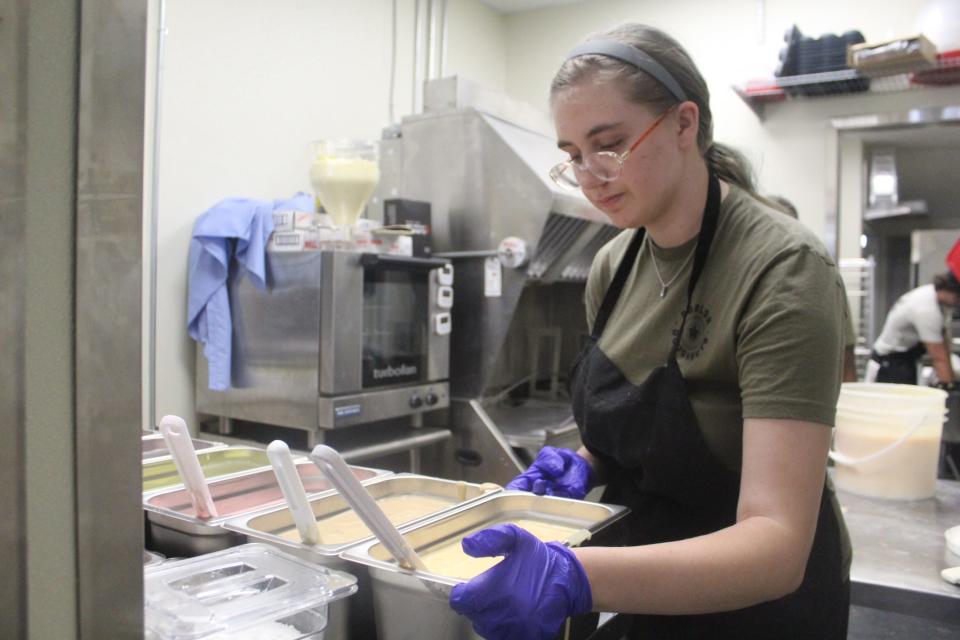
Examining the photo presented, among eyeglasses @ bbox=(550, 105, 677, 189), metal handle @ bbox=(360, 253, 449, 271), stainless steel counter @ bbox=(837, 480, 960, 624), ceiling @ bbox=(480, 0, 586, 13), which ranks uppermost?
ceiling @ bbox=(480, 0, 586, 13)

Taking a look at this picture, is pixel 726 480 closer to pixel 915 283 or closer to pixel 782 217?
pixel 782 217

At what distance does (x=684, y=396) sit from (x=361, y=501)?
0.59m

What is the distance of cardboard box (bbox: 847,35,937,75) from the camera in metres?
3.34

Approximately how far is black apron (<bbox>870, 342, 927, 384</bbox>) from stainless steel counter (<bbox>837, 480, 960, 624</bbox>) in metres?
2.78

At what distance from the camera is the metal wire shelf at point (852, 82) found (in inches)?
141

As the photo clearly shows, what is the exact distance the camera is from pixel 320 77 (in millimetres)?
3508

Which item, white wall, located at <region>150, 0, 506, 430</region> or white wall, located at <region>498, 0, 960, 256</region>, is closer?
white wall, located at <region>150, 0, 506, 430</region>

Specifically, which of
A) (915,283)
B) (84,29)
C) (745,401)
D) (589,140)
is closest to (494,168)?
(589,140)

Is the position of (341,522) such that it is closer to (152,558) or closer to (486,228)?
(152,558)

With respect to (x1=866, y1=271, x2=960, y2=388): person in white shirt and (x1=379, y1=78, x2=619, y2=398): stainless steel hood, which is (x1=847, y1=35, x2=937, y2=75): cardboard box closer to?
(x1=379, y1=78, x2=619, y2=398): stainless steel hood

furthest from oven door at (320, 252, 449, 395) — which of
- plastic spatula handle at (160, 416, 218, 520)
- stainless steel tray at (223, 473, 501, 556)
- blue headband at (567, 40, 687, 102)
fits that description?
blue headband at (567, 40, 687, 102)

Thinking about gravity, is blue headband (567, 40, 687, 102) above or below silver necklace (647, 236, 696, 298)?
above

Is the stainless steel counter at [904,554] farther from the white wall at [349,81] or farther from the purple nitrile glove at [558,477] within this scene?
the white wall at [349,81]

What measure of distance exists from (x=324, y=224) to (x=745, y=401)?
1934 mm
